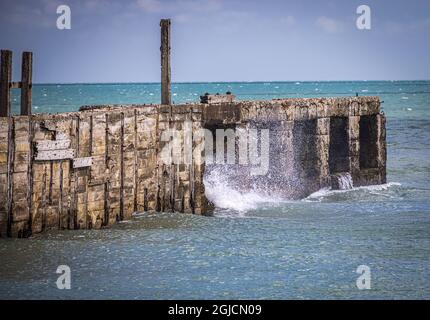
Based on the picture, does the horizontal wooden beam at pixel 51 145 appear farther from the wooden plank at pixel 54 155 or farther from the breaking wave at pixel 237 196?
the breaking wave at pixel 237 196

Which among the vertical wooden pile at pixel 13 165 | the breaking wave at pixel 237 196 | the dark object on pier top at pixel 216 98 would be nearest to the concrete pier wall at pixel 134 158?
the vertical wooden pile at pixel 13 165

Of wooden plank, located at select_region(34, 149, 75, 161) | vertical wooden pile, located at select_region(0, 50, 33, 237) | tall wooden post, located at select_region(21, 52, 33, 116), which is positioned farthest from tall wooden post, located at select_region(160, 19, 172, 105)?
vertical wooden pile, located at select_region(0, 50, 33, 237)

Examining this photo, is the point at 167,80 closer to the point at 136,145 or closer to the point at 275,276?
the point at 136,145

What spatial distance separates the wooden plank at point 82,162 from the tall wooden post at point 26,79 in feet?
3.98

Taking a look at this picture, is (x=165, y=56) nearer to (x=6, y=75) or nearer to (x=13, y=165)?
(x=6, y=75)

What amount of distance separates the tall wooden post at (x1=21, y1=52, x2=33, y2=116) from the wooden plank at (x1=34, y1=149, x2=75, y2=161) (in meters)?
0.86

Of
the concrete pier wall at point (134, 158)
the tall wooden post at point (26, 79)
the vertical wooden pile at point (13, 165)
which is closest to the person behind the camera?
the vertical wooden pile at point (13, 165)

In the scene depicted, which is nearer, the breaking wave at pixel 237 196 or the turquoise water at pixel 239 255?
the turquoise water at pixel 239 255

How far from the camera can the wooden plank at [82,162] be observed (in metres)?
13.2

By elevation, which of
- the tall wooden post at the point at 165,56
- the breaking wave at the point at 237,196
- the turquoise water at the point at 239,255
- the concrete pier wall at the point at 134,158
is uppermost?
the tall wooden post at the point at 165,56

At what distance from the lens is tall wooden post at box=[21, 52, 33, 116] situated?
12938mm

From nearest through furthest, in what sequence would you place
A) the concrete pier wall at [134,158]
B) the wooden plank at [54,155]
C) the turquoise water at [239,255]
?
the turquoise water at [239,255], the concrete pier wall at [134,158], the wooden plank at [54,155]
